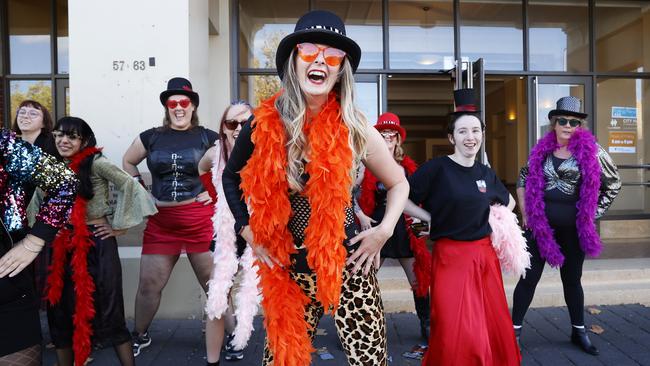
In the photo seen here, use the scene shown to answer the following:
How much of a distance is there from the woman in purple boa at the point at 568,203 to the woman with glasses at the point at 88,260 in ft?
10.2

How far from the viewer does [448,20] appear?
743 centimetres

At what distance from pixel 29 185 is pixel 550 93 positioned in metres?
7.40

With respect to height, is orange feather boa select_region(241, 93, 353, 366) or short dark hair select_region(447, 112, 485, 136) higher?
short dark hair select_region(447, 112, 485, 136)

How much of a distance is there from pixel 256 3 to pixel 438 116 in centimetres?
815

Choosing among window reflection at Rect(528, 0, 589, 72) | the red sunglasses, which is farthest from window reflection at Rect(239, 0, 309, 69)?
window reflection at Rect(528, 0, 589, 72)

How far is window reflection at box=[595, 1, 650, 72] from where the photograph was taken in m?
7.60

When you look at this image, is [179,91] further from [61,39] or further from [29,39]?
[29,39]

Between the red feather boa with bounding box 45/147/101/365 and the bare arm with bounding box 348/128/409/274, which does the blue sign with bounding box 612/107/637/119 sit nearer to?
the bare arm with bounding box 348/128/409/274

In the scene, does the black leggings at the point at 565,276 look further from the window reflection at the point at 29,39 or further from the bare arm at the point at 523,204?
the window reflection at the point at 29,39

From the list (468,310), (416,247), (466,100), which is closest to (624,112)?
(416,247)

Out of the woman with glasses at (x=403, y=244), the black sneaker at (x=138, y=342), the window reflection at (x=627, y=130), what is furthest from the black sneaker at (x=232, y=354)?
the window reflection at (x=627, y=130)

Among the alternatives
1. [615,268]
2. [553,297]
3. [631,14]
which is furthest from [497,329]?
[631,14]

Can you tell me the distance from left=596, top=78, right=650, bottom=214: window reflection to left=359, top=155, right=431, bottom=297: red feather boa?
530cm

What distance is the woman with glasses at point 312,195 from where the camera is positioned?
202 cm
